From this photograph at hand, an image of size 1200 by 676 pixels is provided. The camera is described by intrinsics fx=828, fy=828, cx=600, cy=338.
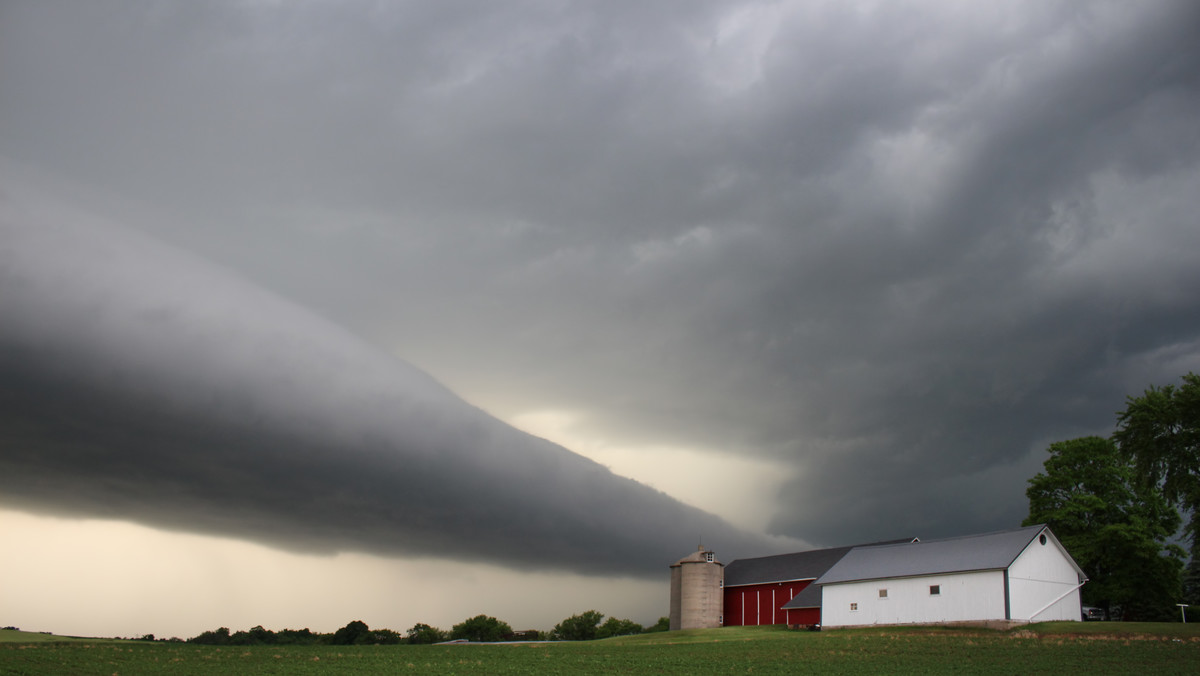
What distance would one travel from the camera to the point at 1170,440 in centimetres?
4903

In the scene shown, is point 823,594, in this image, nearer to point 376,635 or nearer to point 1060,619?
point 1060,619

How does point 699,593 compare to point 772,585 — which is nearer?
point 772,585

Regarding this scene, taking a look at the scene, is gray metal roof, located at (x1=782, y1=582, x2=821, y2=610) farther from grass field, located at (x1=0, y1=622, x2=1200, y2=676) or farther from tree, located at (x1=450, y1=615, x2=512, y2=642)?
tree, located at (x1=450, y1=615, x2=512, y2=642)

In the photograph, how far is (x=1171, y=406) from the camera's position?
49.0m

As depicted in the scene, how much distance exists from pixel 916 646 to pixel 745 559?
4656 centimetres

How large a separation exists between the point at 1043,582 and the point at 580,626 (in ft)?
217

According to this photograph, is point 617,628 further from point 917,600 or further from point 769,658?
point 769,658

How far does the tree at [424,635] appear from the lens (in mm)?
92000

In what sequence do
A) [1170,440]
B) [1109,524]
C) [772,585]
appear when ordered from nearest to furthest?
[1170,440], [1109,524], [772,585]

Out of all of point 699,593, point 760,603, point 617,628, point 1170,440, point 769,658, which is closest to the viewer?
point 769,658

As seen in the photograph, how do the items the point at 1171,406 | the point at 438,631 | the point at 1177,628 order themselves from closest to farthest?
the point at 1177,628 → the point at 1171,406 → the point at 438,631

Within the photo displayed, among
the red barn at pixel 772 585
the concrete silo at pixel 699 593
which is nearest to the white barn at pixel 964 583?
the red barn at pixel 772 585

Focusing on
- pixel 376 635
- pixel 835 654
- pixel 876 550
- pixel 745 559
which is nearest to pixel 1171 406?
pixel 876 550

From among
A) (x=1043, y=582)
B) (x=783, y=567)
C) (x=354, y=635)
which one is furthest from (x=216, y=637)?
(x=1043, y=582)
